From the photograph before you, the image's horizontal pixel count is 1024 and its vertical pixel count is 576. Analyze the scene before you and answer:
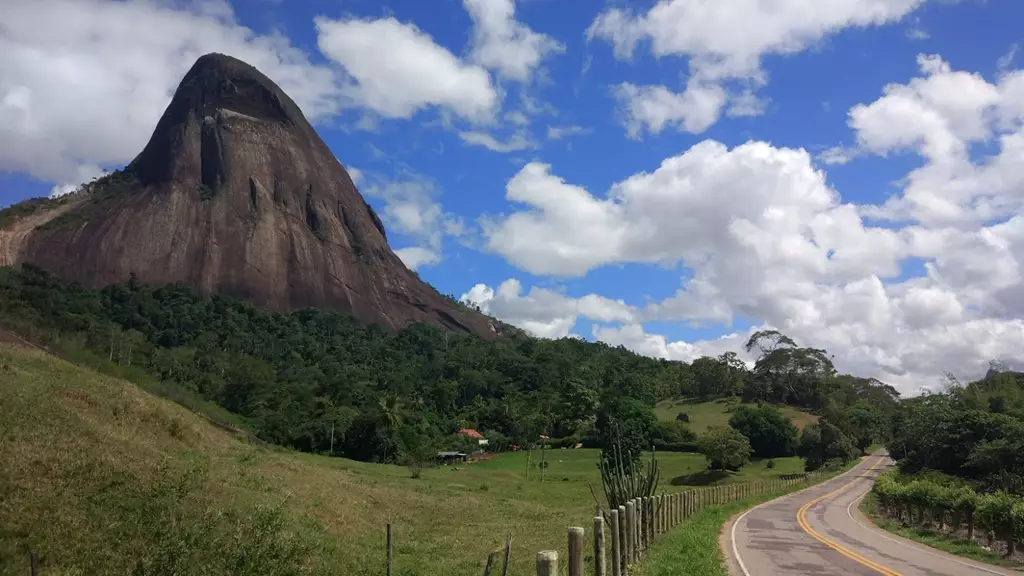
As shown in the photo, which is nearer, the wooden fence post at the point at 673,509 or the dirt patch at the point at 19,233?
the wooden fence post at the point at 673,509

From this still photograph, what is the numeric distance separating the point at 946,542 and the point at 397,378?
83821 millimetres

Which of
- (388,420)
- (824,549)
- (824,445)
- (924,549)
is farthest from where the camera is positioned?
(824,445)

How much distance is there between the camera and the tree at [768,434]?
7981 cm

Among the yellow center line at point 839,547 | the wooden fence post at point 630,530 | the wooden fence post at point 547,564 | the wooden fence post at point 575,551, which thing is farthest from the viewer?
the yellow center line at point 839,547

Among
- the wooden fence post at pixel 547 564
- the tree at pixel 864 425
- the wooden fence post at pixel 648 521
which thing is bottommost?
the wooden fence post at pixel 648 521

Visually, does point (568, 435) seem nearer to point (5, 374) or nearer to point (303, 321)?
point (303, 321)

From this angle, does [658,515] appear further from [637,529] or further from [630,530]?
[630,530]

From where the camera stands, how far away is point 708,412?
99.2 meters

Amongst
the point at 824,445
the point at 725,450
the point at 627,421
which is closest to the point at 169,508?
the point at 725,450

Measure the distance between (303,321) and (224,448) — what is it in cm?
9825

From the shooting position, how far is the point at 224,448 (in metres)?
24.7

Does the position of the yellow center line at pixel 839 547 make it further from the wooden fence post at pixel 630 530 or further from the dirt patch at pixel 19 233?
the dirt patch at pixel 19 233

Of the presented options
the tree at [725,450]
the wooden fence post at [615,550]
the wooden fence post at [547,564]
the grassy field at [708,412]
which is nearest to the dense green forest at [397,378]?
the grassy field at [708,412]

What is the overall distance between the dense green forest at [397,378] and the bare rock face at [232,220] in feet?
24.0
